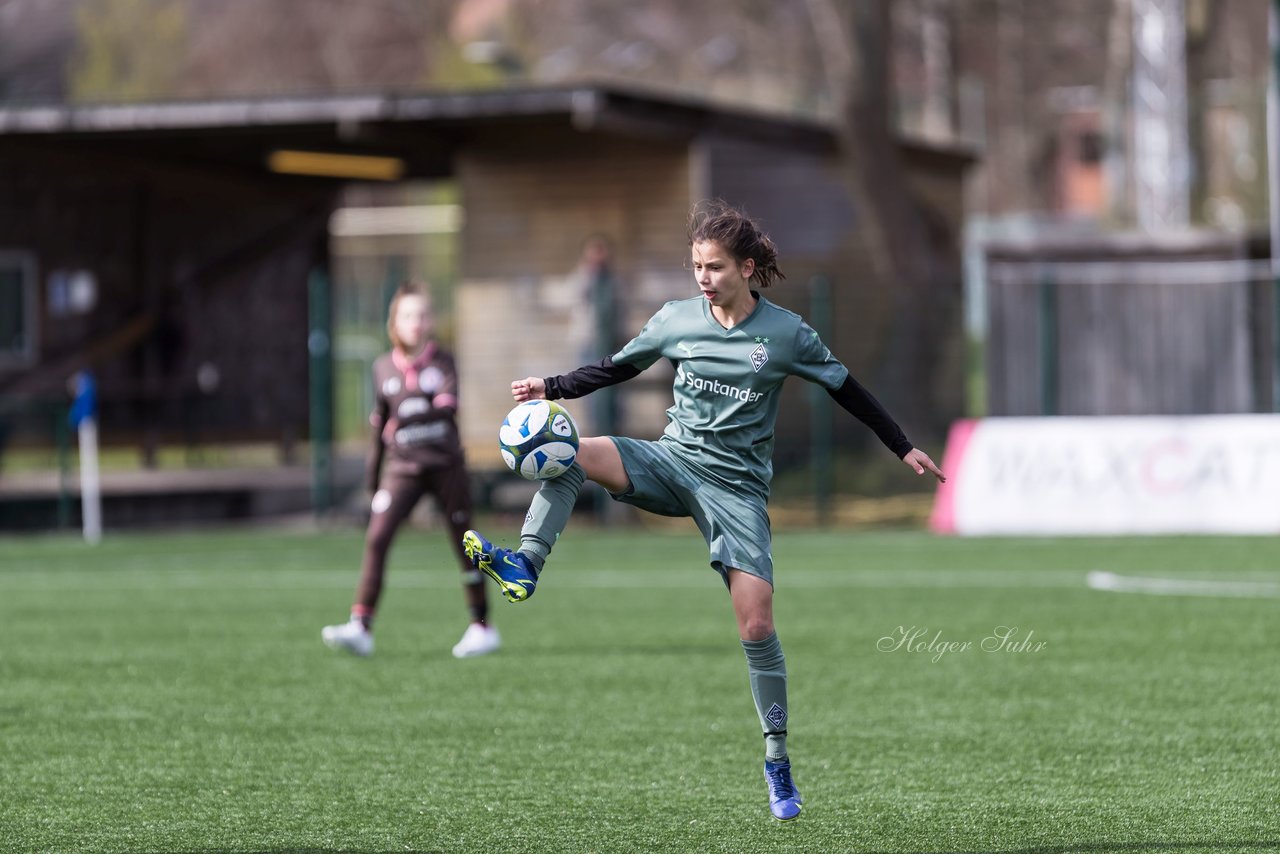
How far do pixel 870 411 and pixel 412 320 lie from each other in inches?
A: 185

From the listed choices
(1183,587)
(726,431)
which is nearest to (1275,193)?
(1183,587)

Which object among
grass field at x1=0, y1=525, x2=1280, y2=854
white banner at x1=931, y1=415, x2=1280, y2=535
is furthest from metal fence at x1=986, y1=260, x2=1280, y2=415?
grass field at x1=0, y1=525, x2=1280, y2=854

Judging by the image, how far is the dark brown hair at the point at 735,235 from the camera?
22.4 ft

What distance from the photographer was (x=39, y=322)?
29.6 m

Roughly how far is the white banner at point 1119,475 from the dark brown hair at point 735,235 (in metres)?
12.5

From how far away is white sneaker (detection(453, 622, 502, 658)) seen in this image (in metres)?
11.3

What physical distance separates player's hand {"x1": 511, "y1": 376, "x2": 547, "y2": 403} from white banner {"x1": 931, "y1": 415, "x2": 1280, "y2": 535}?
501 inches

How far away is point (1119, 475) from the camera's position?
19.0 meters

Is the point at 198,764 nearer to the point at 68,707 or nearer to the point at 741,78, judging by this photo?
the point at 68,707

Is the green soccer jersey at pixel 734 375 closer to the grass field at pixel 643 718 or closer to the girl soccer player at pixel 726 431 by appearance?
the girl soccer player at pixel 726 431

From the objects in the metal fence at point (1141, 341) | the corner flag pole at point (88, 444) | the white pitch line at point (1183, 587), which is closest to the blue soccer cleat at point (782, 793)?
the white pitch line at point (1183, 587)

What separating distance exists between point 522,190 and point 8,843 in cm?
2060

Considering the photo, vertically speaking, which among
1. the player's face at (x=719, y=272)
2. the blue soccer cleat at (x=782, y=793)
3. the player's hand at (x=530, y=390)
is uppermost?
the player's face at (x=719, y=272)

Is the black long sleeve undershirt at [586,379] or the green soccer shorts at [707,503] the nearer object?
the green soccer shorts at [707,503]
